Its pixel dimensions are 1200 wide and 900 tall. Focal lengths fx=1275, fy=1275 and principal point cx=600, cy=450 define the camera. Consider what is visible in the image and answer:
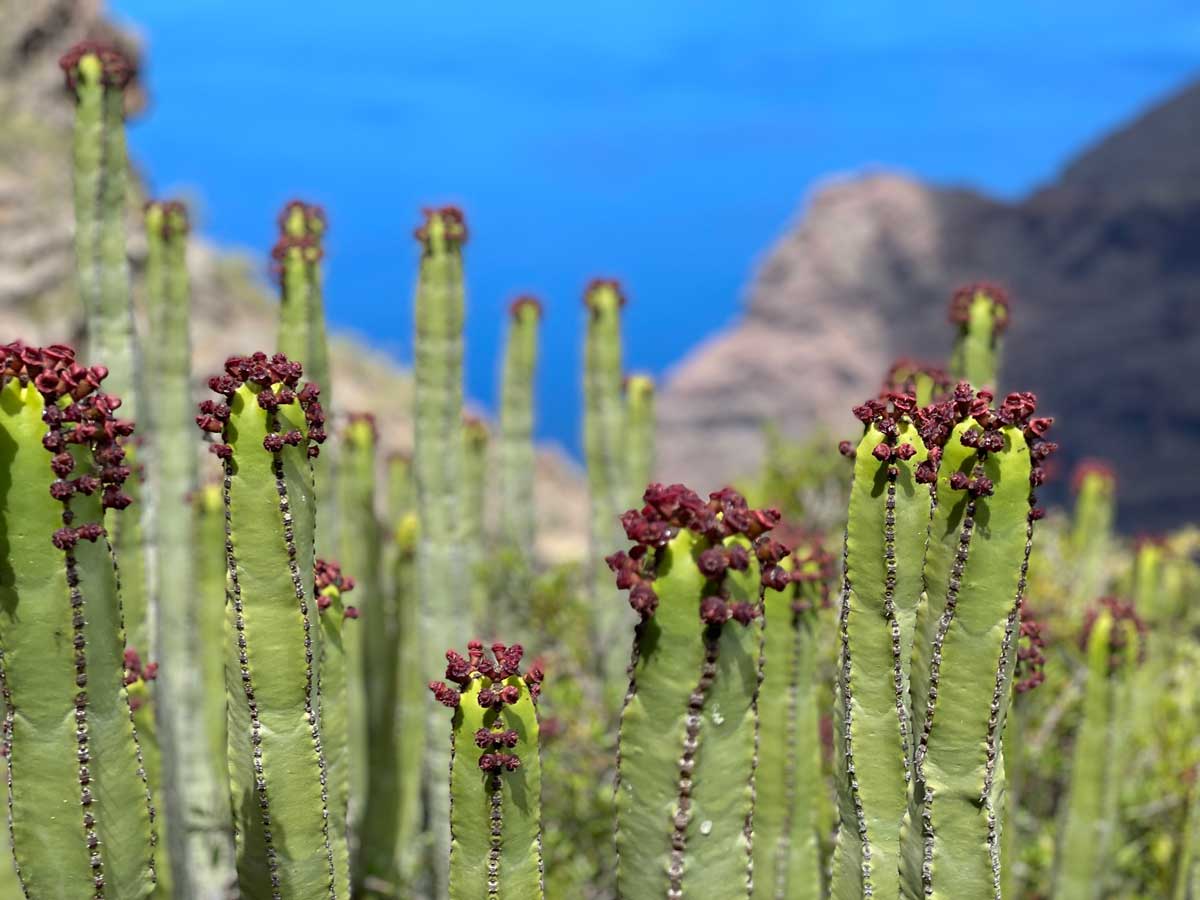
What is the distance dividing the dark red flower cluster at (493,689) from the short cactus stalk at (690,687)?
34 cm

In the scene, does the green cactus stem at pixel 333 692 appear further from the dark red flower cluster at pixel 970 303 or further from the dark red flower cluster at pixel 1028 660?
the dark red flower cluster at pixel 970 303

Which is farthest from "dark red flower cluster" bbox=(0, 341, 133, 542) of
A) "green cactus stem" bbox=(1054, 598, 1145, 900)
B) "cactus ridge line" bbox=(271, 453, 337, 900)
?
"green cactus stem" bbox=(1054, 598, 1145, 900)

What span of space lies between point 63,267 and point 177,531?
Answer: 388 inches

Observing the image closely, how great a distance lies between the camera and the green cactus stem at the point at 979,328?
6594mm

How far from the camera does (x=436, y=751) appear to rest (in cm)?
695

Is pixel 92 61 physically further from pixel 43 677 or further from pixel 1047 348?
pixel 1047 348

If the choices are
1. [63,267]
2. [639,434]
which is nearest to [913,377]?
[639,434]

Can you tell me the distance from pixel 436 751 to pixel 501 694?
11.6 feet

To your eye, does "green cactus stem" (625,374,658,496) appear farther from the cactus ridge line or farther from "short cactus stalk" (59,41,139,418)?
the cactus ridge line

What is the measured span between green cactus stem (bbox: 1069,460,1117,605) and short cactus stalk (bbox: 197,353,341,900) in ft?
28.6

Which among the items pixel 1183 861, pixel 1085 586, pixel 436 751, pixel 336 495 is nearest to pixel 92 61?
pixel 336 495

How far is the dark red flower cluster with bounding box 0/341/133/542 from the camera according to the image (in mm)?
3381

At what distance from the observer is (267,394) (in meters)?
3.59

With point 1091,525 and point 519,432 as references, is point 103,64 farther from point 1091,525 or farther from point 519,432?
point 1091,525
